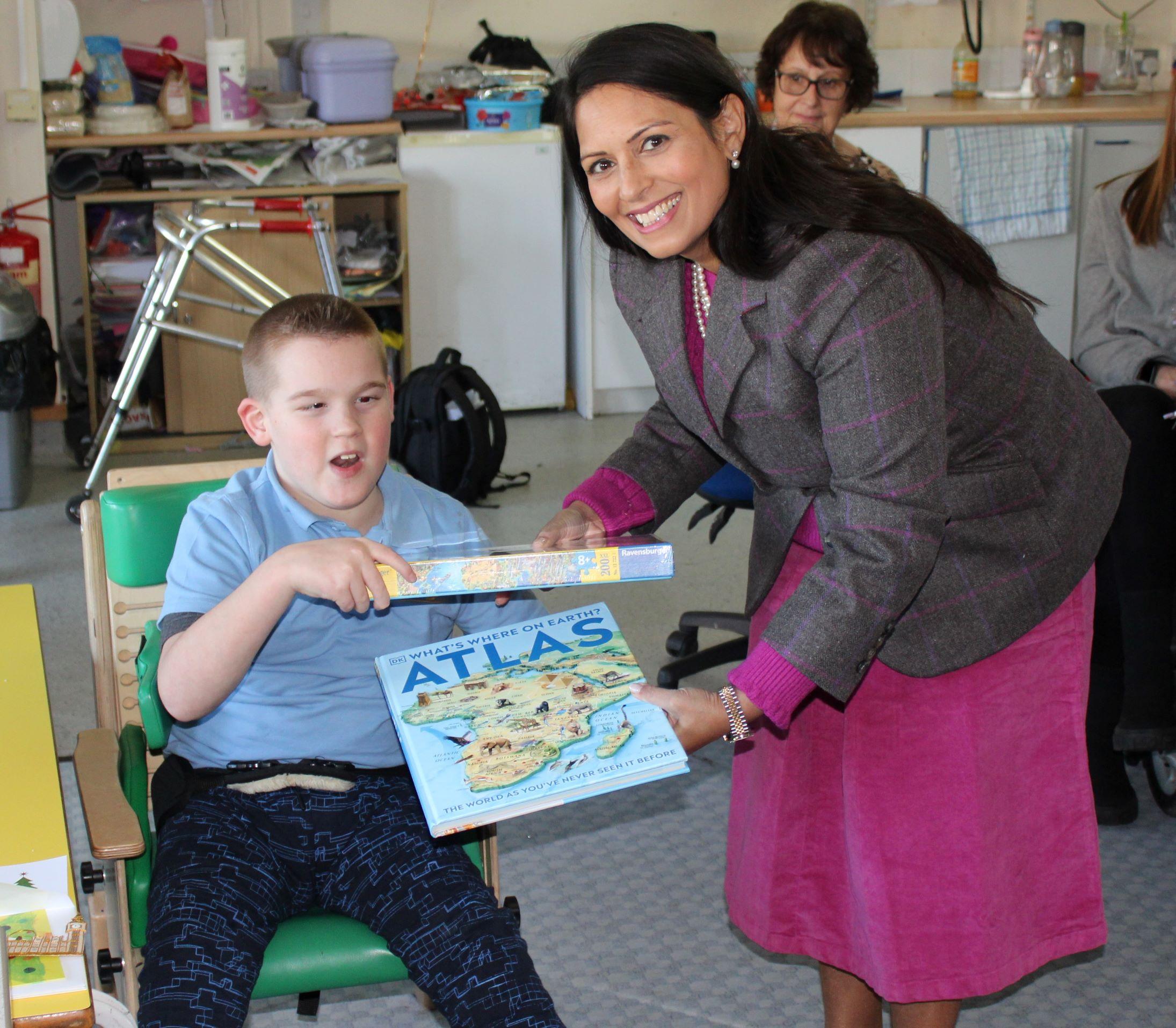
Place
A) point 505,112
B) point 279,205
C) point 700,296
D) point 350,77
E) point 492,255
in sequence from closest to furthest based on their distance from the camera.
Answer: point 700,296 < point 279,205 < point 350,77 < point 505,112 < point 492,255

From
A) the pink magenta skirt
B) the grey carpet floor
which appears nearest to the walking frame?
the grey carpet floor

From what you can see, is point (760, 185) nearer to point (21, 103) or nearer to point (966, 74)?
point (21, 103)

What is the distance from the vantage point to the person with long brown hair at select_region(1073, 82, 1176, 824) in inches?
86.7

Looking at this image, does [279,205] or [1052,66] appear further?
[1052,66]

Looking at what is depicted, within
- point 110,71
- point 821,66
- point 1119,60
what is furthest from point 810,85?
point 1119,60

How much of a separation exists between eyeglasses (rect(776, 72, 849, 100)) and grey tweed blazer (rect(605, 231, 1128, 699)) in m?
1.49

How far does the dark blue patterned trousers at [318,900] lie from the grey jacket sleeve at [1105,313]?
59.1 inches

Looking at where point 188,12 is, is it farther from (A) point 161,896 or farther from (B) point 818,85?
(A) point 161,896

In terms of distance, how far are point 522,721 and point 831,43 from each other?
6.42ft

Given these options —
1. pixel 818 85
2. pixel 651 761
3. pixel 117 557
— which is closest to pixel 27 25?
pixel 818 85

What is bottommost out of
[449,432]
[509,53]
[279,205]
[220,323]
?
[449,432]

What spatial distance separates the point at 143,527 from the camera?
161 centimetres

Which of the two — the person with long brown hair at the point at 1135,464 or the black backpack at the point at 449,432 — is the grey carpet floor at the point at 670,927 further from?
the black backpack at the point at 449,432

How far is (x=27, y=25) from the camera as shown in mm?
4035
